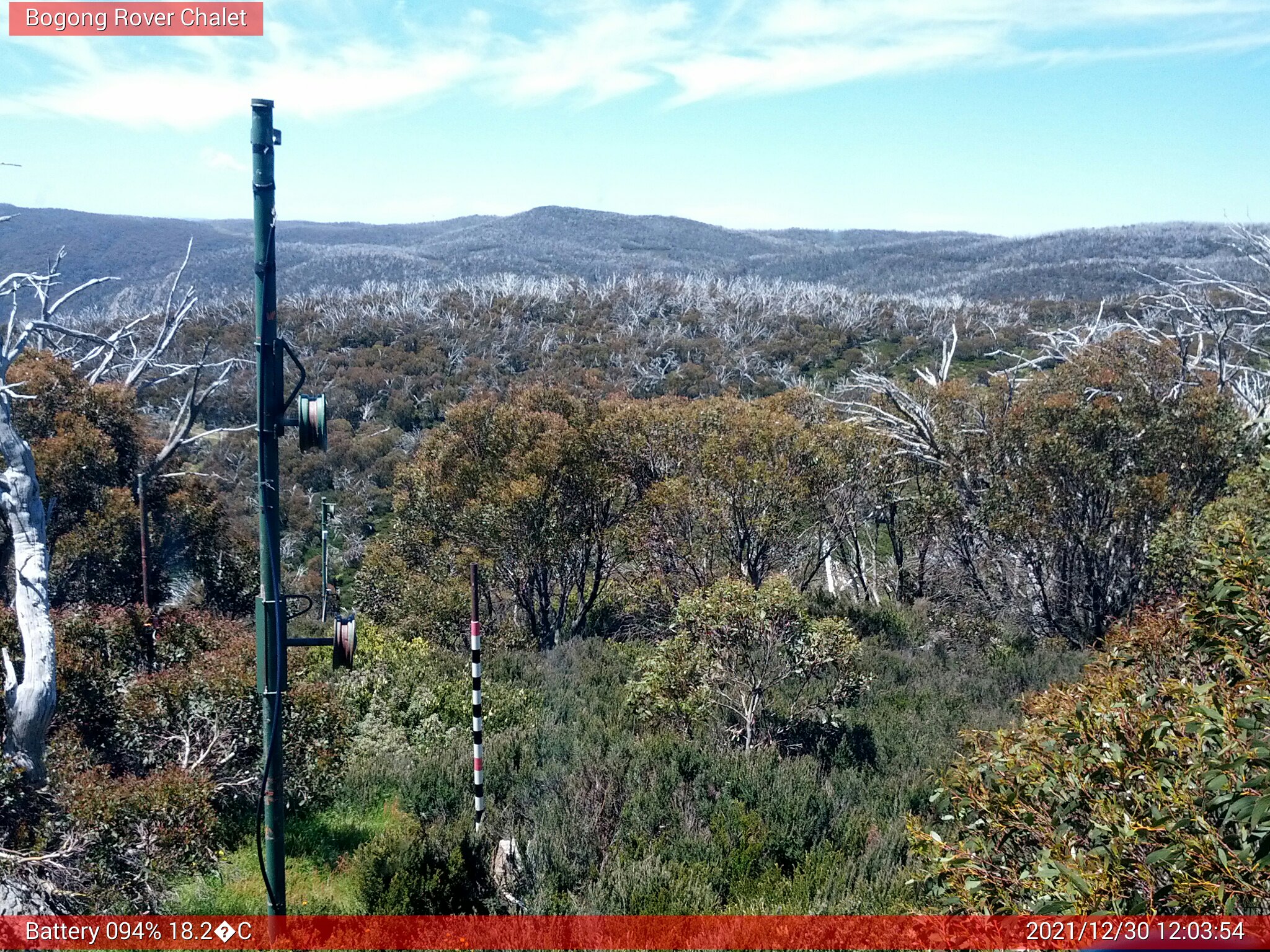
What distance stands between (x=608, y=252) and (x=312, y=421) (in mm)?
95719

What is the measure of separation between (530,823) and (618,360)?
3453 cm

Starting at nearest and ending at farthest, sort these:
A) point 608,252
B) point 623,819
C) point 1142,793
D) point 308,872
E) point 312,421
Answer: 1. point 1142,793
2. point 312,421
3. point 623,819
4. point 308,872
5. point 608,252

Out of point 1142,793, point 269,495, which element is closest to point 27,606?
point 269,495

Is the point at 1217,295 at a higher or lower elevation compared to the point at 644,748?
higher

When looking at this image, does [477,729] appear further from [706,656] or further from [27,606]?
[27,606]

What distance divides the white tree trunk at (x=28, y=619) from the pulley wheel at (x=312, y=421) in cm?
395

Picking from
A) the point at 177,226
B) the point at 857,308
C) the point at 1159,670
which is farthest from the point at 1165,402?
the point at 177,226

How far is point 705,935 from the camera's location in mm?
4898

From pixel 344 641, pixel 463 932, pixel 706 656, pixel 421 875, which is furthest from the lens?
pixel 706 656

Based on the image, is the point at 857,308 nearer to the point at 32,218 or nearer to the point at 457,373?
the point at 457,373

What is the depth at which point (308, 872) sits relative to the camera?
22.1 ft

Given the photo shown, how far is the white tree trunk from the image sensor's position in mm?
6488

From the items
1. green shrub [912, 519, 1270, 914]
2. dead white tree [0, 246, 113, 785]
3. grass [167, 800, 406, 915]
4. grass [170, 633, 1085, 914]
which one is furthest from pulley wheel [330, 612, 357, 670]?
dead white tree [0, 246, 113, 785]

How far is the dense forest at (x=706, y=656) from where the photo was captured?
→ 13.6 feet
